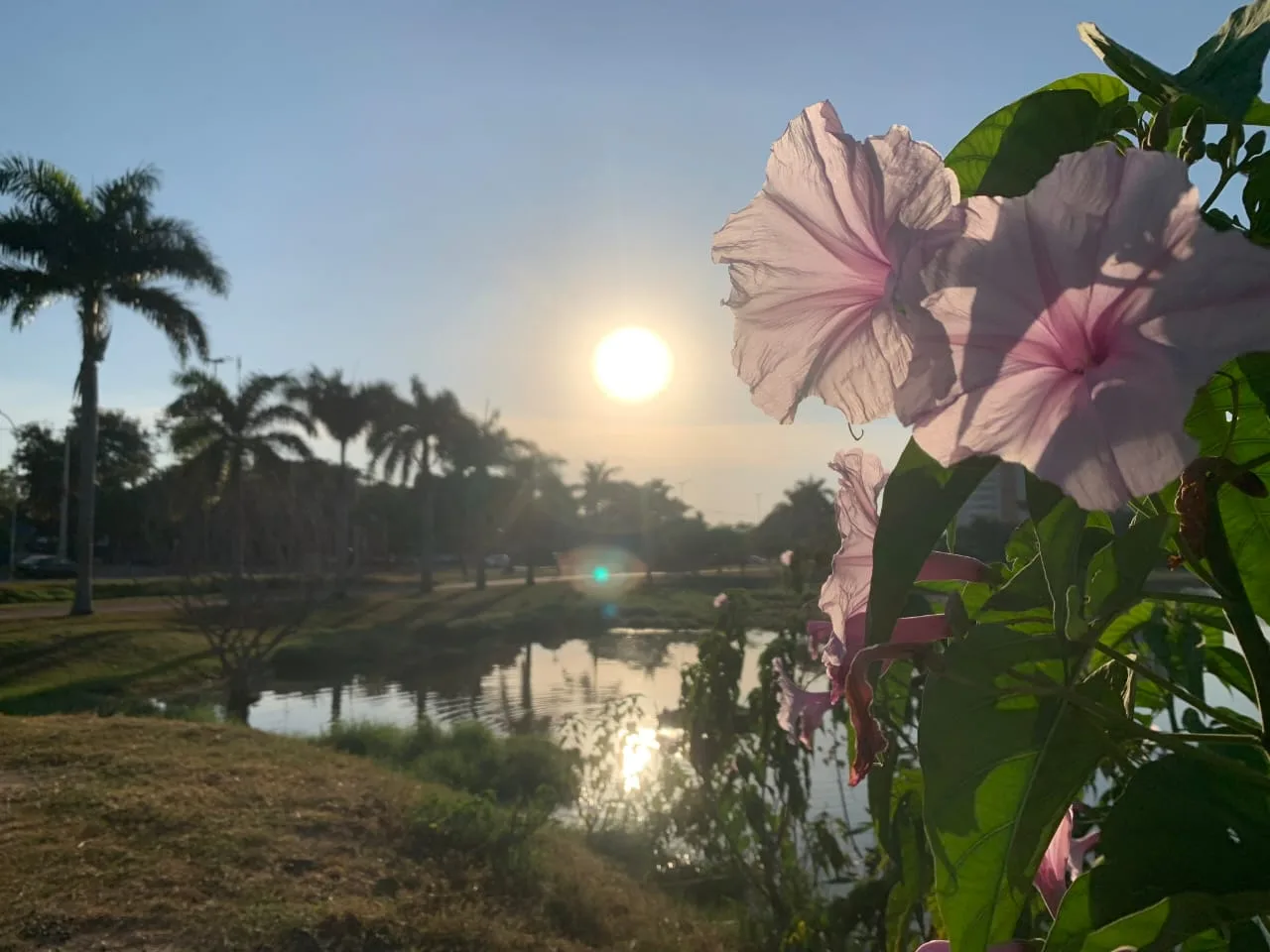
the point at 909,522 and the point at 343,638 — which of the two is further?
the point at 343,638

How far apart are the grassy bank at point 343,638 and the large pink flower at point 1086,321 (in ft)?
16.7

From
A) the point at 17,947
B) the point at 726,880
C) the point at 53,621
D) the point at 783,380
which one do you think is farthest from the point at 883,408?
the point at 53,621

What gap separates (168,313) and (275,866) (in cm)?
1481

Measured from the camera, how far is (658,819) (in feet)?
24.2

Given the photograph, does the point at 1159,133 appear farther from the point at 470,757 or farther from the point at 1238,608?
the point at 470,757

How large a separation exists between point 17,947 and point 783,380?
15.4 feet

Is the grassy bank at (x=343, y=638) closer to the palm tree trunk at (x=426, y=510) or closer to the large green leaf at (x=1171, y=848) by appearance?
the palm tree trunk at (x=426, y=510)

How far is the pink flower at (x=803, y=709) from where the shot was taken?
0.78 metres

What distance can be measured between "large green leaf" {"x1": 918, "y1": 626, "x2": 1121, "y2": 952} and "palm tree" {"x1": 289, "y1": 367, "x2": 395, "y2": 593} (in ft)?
82.9

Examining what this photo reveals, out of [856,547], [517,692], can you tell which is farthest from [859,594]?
[517,692]

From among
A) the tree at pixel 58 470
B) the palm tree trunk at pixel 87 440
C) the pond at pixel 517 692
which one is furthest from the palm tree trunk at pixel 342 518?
the tree at pixel 58 470

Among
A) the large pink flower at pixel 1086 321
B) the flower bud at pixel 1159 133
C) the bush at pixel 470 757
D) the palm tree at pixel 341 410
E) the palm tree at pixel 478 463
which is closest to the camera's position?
the large pink flower at pixel 1086 321

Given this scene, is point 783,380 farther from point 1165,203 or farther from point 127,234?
point 127,234

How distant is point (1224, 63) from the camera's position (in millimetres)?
423
